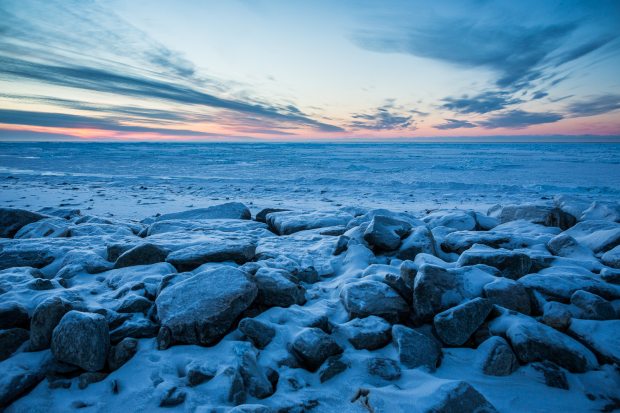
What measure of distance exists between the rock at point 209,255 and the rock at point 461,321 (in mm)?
2591

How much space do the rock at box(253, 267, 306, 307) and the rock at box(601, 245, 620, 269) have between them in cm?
374

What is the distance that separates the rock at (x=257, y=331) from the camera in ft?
9.57

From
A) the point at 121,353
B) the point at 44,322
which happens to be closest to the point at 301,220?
the point at 121,353

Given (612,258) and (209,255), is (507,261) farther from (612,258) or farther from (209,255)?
(209,255)

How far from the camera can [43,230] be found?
5.90 meters

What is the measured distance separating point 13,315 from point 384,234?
430cm

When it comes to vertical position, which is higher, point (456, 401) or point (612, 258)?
point (612, 258)

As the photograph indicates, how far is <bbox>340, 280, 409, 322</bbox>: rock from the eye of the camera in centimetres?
323

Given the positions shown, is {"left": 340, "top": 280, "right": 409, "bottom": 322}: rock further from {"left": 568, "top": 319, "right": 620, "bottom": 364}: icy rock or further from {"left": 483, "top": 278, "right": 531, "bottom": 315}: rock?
{"left": 568, "top": 319, "right": 620, "bottom": 364}: icy rock

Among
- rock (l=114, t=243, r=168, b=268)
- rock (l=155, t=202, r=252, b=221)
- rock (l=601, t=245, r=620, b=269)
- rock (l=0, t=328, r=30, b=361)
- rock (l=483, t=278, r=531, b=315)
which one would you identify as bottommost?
rock (l=155, t=202, r=252, b=221)

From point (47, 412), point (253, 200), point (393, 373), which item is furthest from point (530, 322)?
point (253, 200)

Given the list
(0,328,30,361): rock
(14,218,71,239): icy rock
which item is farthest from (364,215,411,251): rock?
(14,218,71,239): icy rock

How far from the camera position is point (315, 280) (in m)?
4.31

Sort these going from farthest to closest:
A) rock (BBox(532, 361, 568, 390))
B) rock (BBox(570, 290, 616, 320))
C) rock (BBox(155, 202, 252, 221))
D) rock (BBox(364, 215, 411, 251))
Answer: rock (BBox(155, 202, 252, 221)), rock (BBox(364, 215, 411, 251)), rock (BBox(570, 290, 616, 320)), rock (BBox(532, 361, 568, 390))
